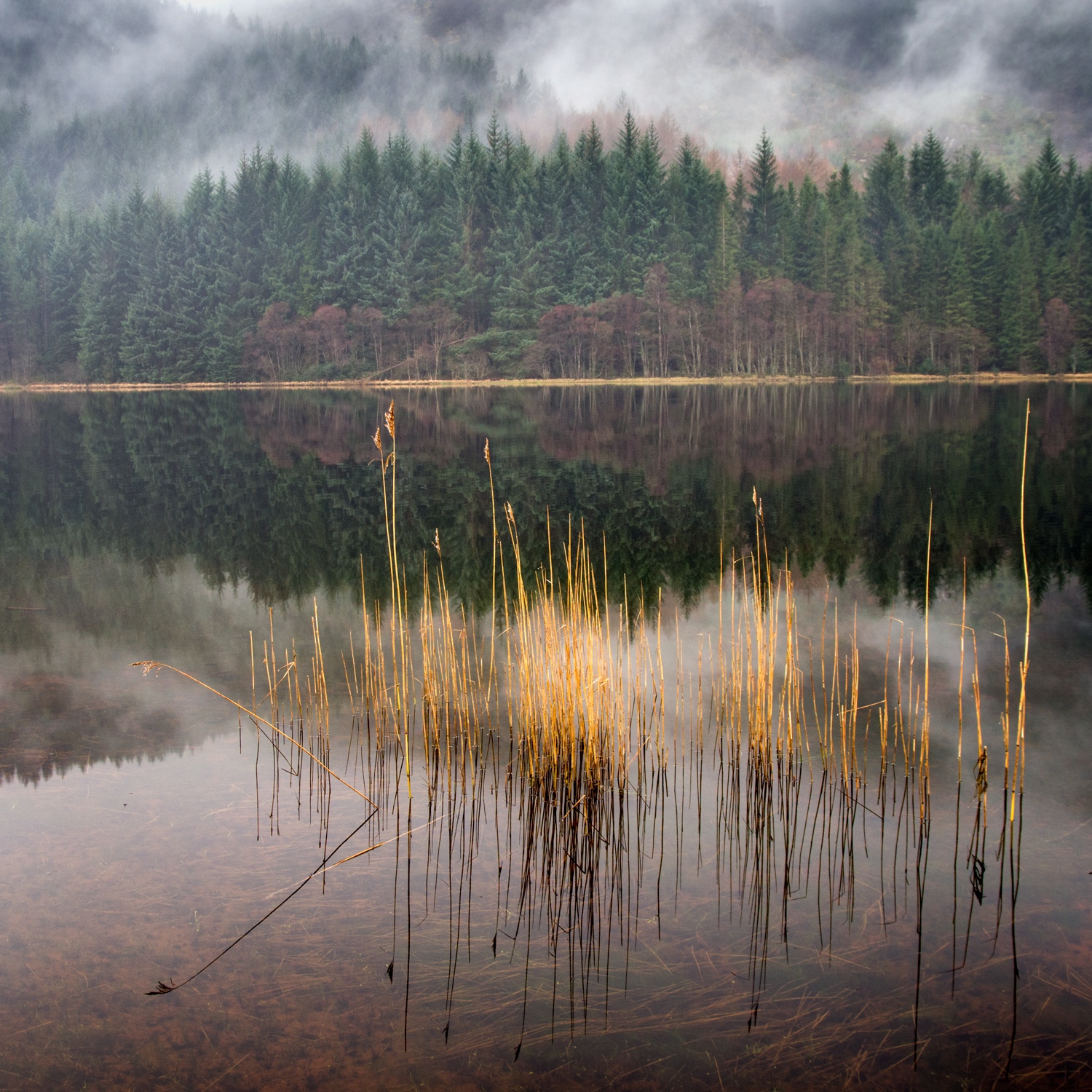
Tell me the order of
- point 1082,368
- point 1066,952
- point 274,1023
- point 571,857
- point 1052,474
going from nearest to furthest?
point 274,1023 → point 1066,952 → point 571,857 → point 1052,474 → point 1082,368

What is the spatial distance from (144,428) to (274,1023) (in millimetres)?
35492

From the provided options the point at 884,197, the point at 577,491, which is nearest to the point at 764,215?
the point at 884,197

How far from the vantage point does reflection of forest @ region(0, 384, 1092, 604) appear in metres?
13.7

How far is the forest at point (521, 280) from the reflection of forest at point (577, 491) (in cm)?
3805

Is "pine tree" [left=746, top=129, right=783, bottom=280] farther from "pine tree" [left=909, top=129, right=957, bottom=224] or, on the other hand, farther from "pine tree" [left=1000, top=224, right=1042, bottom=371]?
"pine tree" [left=1000, top=224, right=1042, bottom=371]

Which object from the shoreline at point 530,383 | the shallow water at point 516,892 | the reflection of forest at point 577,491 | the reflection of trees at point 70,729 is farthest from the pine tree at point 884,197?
the reflection of trees at point 70,729

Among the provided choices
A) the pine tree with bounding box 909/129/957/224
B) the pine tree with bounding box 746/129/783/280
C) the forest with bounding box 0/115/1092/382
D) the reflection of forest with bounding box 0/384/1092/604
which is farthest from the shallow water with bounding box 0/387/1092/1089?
the pine tree with bounding box 909/129/957/224

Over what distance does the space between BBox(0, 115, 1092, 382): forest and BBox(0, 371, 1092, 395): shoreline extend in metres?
1.04

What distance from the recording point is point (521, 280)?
78.0m

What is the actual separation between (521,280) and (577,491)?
6100 centimetres

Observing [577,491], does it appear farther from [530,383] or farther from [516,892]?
[530,383]

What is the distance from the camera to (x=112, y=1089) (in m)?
3.74

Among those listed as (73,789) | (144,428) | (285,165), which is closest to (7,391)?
(285,165)

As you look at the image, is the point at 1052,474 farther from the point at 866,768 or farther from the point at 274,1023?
the point at 274,1023
